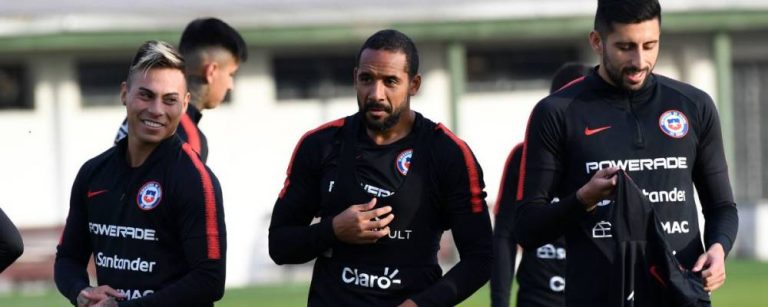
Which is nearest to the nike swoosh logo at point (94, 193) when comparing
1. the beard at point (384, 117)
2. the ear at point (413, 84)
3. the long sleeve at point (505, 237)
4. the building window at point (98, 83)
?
the beard at point (384, 117)

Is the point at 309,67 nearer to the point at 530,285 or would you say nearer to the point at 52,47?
the point at 52,47

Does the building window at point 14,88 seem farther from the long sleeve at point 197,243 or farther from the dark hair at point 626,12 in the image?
the dark hair at point 626,12

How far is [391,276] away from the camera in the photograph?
5.77 m

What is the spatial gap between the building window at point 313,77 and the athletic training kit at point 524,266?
1334 cm

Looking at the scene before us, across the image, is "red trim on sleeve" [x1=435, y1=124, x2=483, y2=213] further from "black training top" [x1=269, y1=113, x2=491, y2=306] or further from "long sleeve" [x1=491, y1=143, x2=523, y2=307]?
"long sleeve" [x1=491, y1=143, x2=523, y2=307]

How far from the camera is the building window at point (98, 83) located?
20.8 metres

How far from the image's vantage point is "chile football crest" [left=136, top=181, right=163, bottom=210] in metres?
5.77

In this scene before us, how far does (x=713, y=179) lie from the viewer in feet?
18.9

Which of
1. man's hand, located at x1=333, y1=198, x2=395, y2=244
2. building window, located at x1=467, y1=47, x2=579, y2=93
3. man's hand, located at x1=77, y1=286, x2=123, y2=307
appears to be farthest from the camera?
building window, located at x1=467, y1=47, x2=579, y2=93

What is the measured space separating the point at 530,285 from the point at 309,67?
44.9 ft

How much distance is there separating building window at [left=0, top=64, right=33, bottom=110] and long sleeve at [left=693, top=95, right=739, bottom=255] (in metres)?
16.1

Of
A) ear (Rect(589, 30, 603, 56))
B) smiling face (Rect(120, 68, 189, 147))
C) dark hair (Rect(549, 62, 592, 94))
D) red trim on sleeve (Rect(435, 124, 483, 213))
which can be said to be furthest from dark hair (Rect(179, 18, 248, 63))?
ear (Rect(589, 30, 603, 56))

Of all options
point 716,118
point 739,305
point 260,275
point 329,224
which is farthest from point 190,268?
point 260,275

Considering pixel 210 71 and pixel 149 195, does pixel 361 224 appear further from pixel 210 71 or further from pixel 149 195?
pixel 210 71
